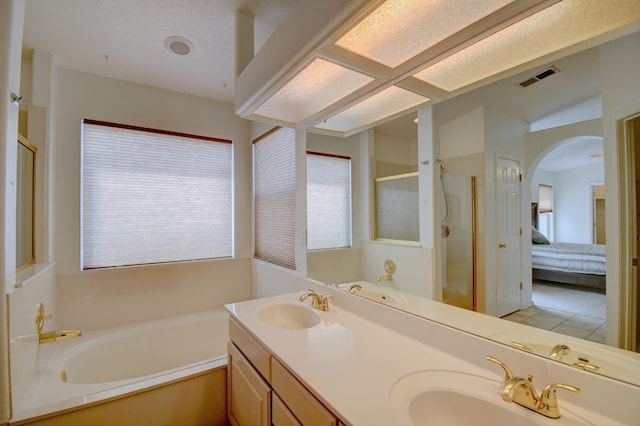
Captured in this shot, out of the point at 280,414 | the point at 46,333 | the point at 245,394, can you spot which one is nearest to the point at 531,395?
the point at 280,414

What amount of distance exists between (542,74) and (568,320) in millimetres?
821

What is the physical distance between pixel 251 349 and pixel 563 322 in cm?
129

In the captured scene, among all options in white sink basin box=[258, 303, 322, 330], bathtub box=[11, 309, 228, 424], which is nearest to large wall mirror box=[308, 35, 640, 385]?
white sink basin box=[258, 303, 322, 330]

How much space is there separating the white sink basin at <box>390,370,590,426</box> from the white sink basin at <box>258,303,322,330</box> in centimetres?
84

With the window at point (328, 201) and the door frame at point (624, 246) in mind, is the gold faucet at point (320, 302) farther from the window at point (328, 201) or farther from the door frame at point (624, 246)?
the door frame at point (624, 246)

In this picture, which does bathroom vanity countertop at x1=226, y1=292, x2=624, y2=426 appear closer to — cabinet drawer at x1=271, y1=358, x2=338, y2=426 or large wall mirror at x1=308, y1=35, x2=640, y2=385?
cabinet drawer at x1=271, y1=358, x2=338, y2=426

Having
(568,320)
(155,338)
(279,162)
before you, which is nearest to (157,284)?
(155,338)

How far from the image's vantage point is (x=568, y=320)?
84 centimetres

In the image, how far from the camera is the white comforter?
776 mm

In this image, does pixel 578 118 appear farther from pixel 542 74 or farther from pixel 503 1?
pixel 503 1

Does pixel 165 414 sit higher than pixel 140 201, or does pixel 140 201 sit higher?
pixel 140 201

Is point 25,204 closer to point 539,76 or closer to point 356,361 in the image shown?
point 356,361

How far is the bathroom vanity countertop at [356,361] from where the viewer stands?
2.48ft

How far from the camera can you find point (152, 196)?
256 centimetres
